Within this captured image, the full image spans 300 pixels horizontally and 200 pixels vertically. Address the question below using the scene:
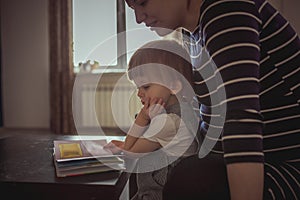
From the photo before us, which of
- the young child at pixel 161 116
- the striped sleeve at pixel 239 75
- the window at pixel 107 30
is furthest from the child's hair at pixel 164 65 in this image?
the window at pixel 107 30

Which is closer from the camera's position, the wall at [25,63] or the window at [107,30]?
the window at [107,30]

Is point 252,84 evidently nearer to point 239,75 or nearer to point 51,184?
point 239,75

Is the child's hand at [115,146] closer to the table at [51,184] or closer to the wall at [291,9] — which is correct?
the table at [51,184]

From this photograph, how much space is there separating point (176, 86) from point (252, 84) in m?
0.49

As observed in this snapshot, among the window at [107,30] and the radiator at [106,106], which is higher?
the window at [107,30]

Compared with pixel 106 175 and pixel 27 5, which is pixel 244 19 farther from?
pixel 27 5

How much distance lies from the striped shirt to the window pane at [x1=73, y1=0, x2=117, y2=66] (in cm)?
287

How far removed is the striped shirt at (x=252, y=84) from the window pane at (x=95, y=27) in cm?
287

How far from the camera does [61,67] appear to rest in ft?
12.0

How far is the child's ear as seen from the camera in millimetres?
1037

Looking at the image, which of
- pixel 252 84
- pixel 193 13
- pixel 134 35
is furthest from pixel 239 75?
pixel 134 35

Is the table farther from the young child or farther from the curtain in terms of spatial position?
the curtain

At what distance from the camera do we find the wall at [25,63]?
12.5 ft

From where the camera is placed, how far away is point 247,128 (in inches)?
21.9
